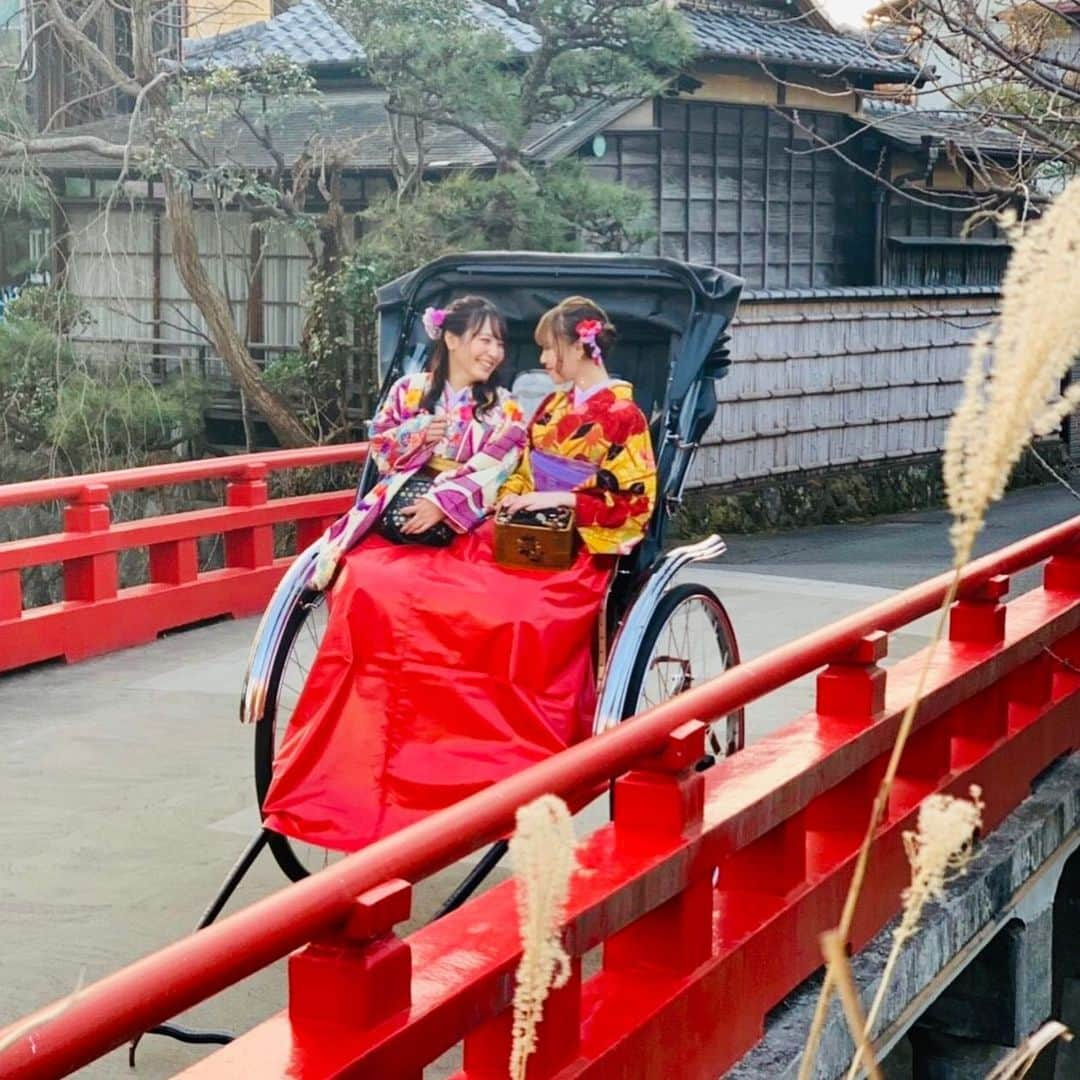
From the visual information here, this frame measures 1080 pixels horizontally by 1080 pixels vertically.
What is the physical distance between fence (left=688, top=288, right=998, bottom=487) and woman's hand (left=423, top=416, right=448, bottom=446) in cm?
971

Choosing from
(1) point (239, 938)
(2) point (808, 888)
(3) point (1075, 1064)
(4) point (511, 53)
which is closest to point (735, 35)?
(4) point (511, 53)

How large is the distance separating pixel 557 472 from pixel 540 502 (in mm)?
153

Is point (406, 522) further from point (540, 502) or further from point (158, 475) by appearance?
point (158, 475)

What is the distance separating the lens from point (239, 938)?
2.14 meters

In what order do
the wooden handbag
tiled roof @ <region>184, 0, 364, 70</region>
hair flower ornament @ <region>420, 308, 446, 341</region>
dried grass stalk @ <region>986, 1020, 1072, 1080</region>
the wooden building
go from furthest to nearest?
tiled roof @ <region>184, 0, 364, 70</region>, the wooden building, hair flower ornament @ <region>420, 308, 446, 341</region>, the wooden handbag, dried grass stalk @ <region>986, 1020, 1072, 1080</region>

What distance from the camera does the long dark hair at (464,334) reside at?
5.20 metres

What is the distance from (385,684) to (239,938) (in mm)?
2450

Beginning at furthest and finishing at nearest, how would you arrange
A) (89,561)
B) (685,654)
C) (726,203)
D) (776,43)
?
(726,203) < (776,43) < (89,561) < (685,654)

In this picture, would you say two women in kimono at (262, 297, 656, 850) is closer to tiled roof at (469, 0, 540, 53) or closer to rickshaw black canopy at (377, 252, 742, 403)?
→ rickshaw black canopy at (377, 252, 742, 403)

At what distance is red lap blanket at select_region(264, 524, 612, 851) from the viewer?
447 centimetres

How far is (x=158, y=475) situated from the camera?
8.27 meters

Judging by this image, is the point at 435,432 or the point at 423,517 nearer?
the point at 423,517

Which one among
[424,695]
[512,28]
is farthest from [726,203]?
[424,695]

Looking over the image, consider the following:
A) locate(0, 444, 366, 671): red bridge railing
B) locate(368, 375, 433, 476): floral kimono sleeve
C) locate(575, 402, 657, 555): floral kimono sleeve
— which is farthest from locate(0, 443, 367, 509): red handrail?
locate(575, 402, 657, 555): floral kimono sleeve
